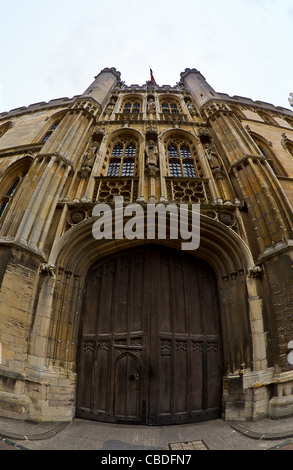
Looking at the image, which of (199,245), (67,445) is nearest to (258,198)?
(199,245)

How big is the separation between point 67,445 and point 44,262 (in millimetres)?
4040

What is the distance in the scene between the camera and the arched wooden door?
5.79 m

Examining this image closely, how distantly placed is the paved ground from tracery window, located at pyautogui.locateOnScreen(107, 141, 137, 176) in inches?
326

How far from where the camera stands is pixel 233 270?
Answer: 268 inches

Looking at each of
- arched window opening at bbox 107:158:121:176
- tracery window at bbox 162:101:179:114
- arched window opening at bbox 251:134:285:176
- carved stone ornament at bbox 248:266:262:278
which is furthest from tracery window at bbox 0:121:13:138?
carved stone ornament at bbox 248:266:262:278

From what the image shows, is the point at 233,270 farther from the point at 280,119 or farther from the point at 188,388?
the point at 280,119

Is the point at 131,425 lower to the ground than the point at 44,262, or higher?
lower

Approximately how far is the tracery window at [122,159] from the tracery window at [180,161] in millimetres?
1744

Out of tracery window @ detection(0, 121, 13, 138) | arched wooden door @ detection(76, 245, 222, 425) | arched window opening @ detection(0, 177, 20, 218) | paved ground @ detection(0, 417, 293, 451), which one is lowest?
paved ground @ detection(0, 417, 293, 451)

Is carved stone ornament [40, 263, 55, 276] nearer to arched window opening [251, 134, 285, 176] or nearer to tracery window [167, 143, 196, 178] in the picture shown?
tracery window [167, 143, 196, 178]

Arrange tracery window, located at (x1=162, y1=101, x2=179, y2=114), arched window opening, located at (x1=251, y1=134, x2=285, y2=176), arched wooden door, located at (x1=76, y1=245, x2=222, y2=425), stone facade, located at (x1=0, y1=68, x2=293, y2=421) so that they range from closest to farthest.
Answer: stone facade, located at (x1=0, y1=68, x2=293, y2=421) → arched wooden door, located at (x1=76, y1=245, x2=222, y2=425) → arched window opening, located at (x1=251, y1=134, x2=285, y2=176) → tracery window, located at (x1=162, y1=101, x2=179, y2=114)

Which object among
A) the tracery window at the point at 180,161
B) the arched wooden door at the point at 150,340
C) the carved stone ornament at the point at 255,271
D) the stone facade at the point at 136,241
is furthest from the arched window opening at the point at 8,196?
the carved stone ornament at the point at 255,271

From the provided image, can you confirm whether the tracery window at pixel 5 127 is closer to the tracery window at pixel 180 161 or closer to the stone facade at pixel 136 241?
the stone facade at pixel 136 241

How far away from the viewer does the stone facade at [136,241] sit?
522 centimetres
